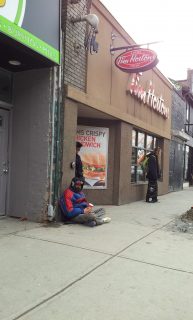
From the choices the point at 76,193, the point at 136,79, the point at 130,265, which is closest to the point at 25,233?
the point at 76,193

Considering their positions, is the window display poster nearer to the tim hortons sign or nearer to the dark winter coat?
the tim hortons sign

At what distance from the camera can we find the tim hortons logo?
37.6 feet

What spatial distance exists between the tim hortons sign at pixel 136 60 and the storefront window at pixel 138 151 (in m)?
2.88

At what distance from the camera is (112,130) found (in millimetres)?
10992

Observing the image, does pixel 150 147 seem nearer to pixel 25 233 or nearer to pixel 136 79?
pixel 136 79

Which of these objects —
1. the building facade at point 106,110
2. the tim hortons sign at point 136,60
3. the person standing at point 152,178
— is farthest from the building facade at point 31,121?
the person standing at point 152,178

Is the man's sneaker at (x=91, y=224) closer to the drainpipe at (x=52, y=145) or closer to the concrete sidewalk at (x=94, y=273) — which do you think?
the concrete sidewalk at (x=94, y=273)

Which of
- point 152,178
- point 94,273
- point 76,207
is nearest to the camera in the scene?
point 94,273

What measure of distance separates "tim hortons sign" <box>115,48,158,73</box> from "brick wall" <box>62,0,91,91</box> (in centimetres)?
156

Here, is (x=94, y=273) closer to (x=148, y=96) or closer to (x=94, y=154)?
(x=94, y=154)

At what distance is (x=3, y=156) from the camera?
7.85 meters

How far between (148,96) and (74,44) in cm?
517

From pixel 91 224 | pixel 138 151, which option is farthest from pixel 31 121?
pixel 138 151

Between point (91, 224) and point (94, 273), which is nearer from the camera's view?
point (94, 273)
